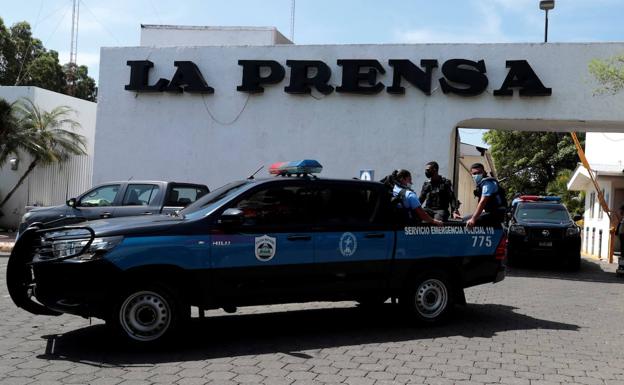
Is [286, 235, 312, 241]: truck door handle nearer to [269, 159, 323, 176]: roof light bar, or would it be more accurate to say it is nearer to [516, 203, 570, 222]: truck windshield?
[269, 159, 323, 176]: roof light bar

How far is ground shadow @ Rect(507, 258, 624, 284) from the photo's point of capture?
13960 mm

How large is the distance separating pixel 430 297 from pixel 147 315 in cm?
347

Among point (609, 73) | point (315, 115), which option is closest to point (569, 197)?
point (609, 73)

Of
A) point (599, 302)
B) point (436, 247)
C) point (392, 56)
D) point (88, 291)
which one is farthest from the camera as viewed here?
point (392, 56)

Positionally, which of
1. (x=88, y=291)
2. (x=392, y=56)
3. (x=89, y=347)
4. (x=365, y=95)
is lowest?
(x=89, y=347)

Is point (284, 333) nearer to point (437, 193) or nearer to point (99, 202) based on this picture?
point (437, 193)

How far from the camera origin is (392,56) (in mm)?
15906

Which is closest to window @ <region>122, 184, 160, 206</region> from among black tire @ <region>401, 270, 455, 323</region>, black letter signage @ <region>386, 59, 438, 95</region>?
black tire @ <region>401, 270, 455, 323</region>

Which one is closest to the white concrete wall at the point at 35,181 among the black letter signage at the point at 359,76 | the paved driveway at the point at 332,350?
the black letter signage at the point at 359,76

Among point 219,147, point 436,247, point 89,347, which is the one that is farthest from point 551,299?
point 219,147

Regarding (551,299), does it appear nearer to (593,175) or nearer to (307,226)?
(307,226)

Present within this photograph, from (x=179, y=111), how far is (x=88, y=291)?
38.9ft

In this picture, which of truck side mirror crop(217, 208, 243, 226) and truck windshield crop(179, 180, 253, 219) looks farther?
truck windshield crop(179, 180, 253, 219)

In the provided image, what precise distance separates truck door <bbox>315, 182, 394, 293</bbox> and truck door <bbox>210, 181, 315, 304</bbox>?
0.19 m
